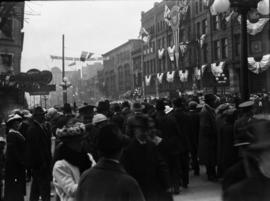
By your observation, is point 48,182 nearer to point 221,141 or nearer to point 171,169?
point 171,169

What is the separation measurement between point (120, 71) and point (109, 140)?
72.8 metres

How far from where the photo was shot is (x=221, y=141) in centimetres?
693

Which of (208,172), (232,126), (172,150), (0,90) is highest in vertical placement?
(0,90)

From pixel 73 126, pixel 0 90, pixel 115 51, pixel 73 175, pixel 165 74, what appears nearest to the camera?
pixel 73 175

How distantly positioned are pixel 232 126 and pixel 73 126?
3.71 metres

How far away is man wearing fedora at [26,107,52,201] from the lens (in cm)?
644

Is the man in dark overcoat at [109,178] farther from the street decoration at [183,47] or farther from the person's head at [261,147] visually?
the street decoration at [183,47]

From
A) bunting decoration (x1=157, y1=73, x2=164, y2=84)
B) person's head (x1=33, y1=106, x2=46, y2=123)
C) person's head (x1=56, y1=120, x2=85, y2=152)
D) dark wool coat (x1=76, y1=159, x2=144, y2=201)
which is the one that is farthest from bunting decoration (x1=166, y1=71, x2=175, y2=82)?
dark wool coat (x1=76, y1=159, x2=144, y2=201)

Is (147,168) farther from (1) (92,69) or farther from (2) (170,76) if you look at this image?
(1) (92,69)

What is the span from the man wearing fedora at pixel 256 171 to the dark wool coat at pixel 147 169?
178 centimetres

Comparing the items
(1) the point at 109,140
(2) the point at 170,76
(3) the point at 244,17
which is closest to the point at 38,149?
(1) the point at 109,140

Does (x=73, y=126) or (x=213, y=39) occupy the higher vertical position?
(x=213, y=39)

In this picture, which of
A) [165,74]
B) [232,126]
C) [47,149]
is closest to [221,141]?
[232,126]

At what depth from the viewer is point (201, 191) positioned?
7617 mm
